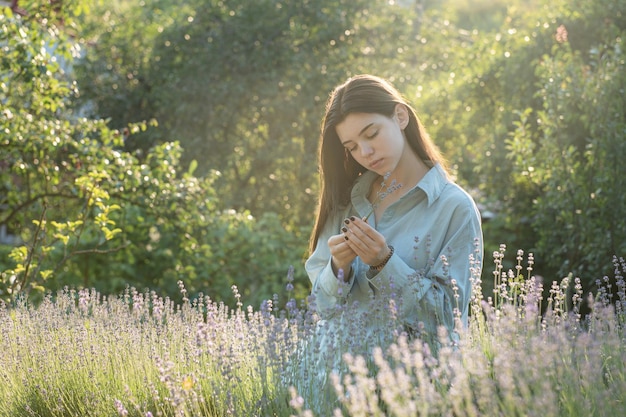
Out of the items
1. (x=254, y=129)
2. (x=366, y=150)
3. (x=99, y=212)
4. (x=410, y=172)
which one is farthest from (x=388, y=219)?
(x=254, y=129)

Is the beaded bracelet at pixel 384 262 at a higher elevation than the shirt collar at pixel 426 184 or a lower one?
lower

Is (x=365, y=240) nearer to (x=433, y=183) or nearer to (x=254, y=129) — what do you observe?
(x=433, y=183)

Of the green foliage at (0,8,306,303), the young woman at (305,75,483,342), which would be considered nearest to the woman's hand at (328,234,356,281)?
the young woman at (305,75,483,342)

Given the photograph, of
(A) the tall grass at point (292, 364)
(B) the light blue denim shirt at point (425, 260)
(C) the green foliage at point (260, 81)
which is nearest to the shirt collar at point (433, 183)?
(B) the light blue denim shirt at point (425, 260)

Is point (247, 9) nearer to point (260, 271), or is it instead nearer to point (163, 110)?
point (163, 110)

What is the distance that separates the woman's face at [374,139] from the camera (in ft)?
10.8

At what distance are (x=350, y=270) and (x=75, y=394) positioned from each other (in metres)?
1.14

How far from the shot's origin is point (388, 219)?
3.43 meters

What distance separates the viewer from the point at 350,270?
3260mm

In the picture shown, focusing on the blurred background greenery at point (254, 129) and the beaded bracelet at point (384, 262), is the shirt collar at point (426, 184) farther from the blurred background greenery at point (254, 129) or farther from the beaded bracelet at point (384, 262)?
the blurred background greenery at point (254, 129)

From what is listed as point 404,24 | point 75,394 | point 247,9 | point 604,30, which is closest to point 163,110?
point 247,9

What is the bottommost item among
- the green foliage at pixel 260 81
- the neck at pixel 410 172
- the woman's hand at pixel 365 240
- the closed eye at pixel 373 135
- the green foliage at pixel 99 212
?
the woman's hand at pixel 365 240

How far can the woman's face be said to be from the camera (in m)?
3.30

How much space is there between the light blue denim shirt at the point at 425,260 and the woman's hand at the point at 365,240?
0.06 m
